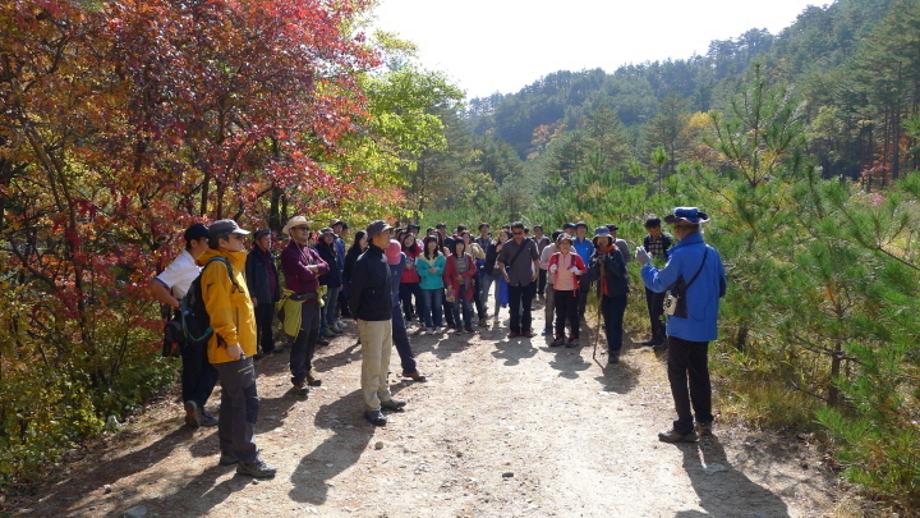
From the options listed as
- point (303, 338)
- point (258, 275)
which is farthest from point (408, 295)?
point (303, 338)

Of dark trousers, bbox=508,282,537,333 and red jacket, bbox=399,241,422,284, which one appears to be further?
red jacket, bbox=399,241,422,284

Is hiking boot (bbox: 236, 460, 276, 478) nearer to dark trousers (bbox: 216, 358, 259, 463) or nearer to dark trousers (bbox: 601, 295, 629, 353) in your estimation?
dark trousers (bbox: 216, 358, 259, 463)

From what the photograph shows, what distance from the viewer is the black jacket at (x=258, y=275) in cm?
724

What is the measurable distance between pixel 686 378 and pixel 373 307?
9.96ft

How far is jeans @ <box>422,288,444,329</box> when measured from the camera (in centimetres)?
1036

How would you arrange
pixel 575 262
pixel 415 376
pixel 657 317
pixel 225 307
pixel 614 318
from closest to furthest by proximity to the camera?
pixel 225 307
pixel 415 376
pixel 614 318
pixel 657 317
pixel 575 262

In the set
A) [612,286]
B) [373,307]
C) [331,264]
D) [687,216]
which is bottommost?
[612,286]

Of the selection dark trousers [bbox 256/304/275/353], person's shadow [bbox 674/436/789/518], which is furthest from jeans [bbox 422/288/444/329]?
person's shadow [bbox 674/436/789/518]

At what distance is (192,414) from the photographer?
5578mm

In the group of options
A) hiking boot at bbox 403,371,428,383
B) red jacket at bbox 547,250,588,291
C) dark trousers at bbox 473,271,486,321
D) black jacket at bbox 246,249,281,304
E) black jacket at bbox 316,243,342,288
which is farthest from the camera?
dark trousers at bbox 473,271,486,321

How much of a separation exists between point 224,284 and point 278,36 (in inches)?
150

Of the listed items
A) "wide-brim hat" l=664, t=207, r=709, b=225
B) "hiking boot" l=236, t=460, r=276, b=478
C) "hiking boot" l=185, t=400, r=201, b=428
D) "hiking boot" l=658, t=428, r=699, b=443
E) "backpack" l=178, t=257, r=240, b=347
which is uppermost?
"wide-brim hat" l=664, t=207, r=709, b=225

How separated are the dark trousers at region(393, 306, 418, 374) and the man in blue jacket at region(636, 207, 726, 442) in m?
3.09

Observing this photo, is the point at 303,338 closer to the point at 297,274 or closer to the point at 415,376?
the point at 297,274
